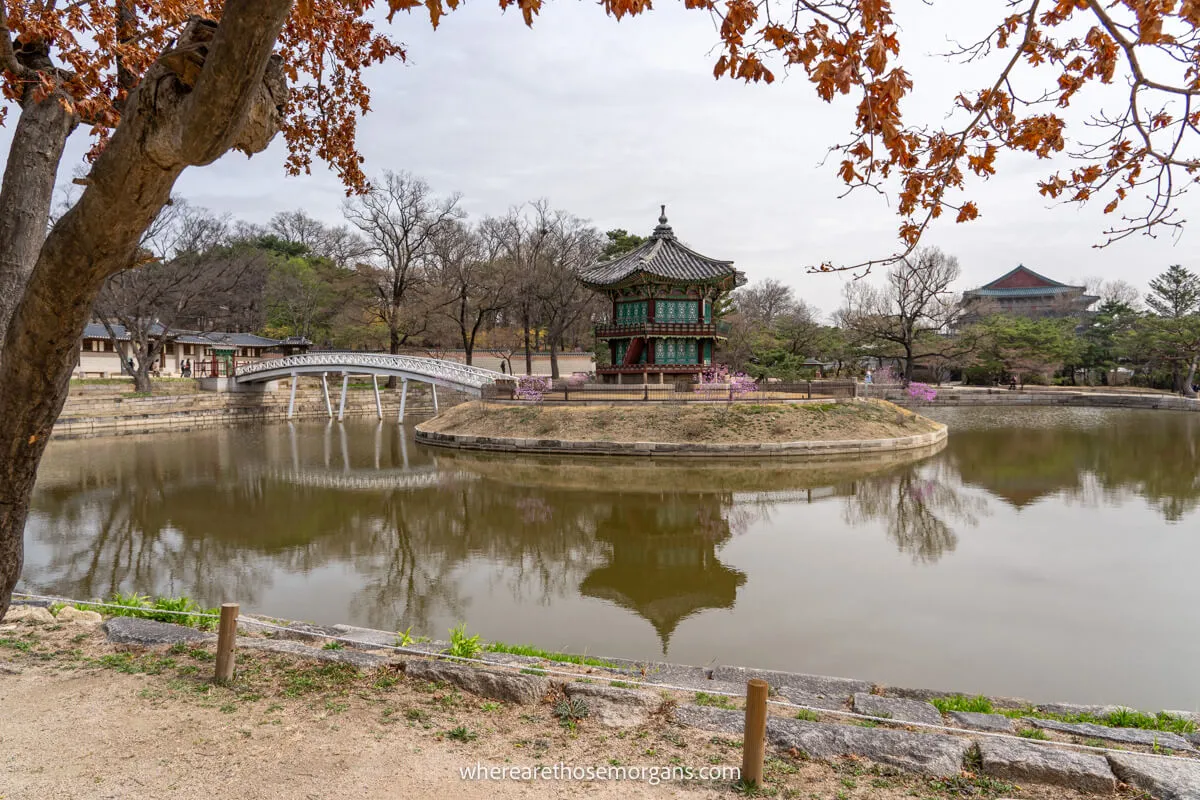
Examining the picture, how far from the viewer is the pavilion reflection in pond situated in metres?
7.75

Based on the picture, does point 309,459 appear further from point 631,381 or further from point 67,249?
point 67,249

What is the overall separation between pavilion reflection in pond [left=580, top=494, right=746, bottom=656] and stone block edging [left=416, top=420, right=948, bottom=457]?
5582 mm

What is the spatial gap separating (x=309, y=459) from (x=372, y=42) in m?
15.6

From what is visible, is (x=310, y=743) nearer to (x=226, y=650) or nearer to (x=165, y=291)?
(x=226, y=650)

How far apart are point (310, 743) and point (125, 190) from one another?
2845 mm

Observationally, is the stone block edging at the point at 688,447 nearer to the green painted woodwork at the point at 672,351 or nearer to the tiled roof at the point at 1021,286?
the green painted woodwork at the point at 672,351

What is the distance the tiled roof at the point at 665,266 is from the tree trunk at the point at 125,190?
77.9ft

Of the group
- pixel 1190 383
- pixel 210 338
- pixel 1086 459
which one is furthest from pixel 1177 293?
pixel 210 338

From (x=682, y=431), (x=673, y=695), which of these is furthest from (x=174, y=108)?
(x=682, y=431)

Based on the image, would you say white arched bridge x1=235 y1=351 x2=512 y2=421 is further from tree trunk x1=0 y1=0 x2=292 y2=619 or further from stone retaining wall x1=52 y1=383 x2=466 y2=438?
tree trunk x1=0 y1=0 x2=292 y2=619

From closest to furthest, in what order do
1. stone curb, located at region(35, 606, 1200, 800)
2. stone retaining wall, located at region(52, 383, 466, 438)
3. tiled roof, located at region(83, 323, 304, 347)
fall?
stone curb, located at region(35, 606, 1200, 800), stone retaining wall, located at region(52, 383, 466, 438), tiled roof, located at region(83, 323, 304, 347)

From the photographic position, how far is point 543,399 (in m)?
22.5

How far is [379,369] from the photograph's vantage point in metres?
28.9

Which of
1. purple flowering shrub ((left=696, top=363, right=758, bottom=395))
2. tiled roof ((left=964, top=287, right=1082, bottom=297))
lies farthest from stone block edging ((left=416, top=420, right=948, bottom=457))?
tiled roof ((left=964, top=287, right=1082, bottom=297))
